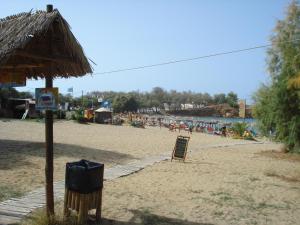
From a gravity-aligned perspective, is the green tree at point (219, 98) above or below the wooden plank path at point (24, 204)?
above

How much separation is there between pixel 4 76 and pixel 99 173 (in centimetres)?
297

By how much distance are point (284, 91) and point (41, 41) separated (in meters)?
13.8

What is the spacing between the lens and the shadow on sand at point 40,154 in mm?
11529

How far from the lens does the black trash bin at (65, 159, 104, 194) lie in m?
5.88

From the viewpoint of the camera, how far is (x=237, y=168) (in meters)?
13.0

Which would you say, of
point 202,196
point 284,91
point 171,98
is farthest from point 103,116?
point 171,98

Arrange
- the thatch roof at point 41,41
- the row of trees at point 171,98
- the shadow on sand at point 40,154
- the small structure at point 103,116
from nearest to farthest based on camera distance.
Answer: the thatch roof at point 41,41 → the shadow on sand at point 40,154 → the small structure at point 103,116 → the row of trees at point 171,98

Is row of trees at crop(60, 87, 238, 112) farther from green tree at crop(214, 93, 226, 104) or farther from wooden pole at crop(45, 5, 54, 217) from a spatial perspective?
wooden pole at crop(45, 5, 54, 217)

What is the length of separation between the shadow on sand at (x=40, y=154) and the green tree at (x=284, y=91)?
7.43 m

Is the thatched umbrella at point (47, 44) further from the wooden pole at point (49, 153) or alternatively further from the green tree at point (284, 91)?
the green tree at point (284, 91)

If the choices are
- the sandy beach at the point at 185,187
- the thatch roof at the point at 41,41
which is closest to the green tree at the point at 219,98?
the sandy beach at the point at 185,187

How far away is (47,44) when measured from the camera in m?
6.04

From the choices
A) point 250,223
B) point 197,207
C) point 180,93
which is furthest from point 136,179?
point 180,93

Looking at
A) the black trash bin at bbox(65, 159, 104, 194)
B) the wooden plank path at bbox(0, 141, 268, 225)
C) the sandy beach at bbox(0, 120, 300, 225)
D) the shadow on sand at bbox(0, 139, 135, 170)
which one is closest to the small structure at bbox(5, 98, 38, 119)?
the shadow on sand at bbox(0, 139, 135, 170)
